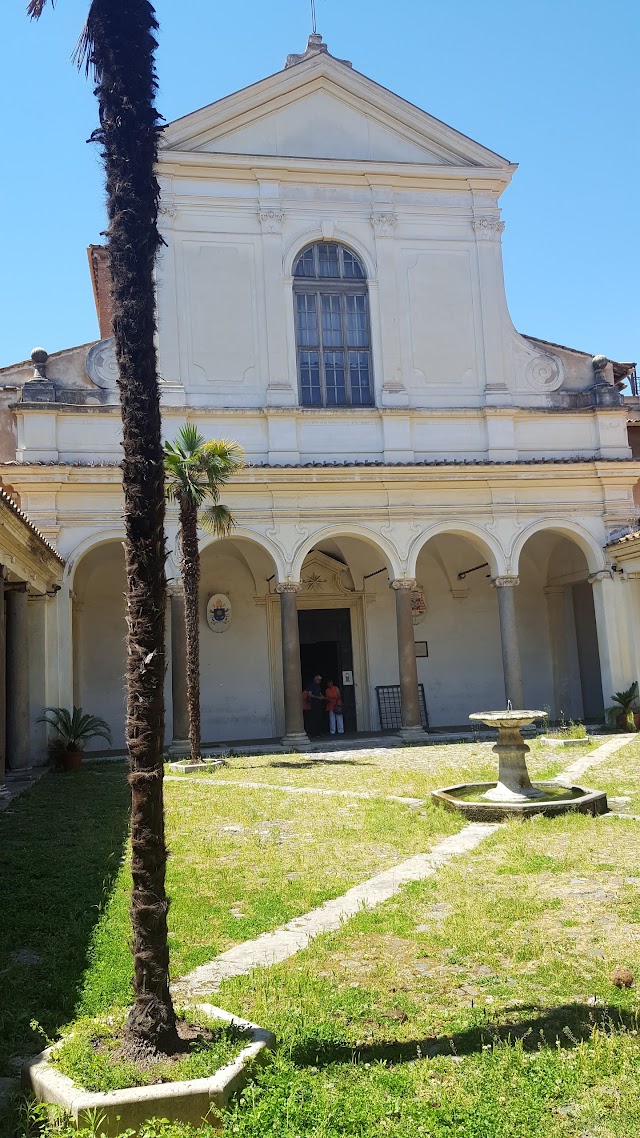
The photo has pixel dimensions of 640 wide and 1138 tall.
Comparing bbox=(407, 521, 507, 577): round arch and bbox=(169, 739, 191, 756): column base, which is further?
bbox=(407, 521, 507, 577): round arch

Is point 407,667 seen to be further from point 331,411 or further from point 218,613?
point 331,411

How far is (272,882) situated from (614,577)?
14512 mm

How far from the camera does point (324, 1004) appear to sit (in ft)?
15.0

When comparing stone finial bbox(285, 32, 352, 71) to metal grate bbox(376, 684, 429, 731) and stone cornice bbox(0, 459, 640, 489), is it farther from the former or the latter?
metal grate bbox(376, 684, 429, 731)

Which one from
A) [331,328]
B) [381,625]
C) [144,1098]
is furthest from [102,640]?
[144,1098]

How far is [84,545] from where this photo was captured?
18.0m

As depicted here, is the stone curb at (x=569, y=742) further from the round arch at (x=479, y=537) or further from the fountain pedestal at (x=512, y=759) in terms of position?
the fountain pedestal at (x=512, y=759)

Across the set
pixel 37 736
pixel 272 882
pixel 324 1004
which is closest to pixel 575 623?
pixel 37 736

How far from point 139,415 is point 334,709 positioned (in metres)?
17.6

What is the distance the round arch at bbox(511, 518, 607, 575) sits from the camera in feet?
64.8

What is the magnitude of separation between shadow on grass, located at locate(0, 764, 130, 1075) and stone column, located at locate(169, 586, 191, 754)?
490cm

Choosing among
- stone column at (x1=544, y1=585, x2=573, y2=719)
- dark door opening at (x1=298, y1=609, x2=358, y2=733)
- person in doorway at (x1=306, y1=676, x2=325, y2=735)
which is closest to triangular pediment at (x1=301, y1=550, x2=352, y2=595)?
dark door opening at (x1=298, y1=609, x2=358, y2=733)

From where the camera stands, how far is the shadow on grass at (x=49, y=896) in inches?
185

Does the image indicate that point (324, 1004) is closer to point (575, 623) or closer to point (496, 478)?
point (496, 478)
